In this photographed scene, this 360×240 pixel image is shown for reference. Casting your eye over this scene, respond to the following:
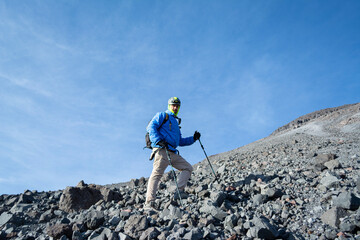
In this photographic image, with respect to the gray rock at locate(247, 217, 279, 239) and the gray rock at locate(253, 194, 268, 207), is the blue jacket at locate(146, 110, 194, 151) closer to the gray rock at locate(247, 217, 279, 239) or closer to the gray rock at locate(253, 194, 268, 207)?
the gray rock at locate(253, 194, 268, 207)

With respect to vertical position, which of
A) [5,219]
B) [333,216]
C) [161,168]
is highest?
[5,219]

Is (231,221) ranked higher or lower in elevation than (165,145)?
lower

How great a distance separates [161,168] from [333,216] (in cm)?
449

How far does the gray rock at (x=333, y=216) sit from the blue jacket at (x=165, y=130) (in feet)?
14.4

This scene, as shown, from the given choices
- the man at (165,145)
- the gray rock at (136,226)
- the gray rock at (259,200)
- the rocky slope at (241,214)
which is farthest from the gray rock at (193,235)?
the man at (165,145)

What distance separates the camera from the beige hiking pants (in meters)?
7.21

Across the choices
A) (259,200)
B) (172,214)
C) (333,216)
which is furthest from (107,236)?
(333,216)

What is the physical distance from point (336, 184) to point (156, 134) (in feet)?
16.1

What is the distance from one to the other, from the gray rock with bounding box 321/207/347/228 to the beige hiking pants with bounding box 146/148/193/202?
13.0ft

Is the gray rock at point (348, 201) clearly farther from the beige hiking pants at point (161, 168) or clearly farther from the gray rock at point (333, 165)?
the beige hiking pants at point (161, 168)

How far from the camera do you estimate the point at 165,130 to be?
773 cm

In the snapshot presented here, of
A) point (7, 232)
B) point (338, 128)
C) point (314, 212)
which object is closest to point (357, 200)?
point (314, 212)

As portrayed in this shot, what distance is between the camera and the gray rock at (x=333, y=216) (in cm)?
466

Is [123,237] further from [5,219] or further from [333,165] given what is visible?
[333,165]
